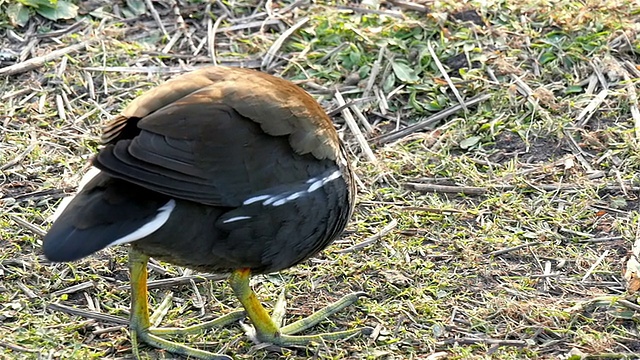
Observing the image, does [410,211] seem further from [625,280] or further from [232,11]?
[232,11]

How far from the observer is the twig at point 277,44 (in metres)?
6.42

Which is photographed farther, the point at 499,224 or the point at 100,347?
the point at 499,224

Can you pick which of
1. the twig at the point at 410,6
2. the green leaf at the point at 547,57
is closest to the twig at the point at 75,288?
the twig at the point at 410,6

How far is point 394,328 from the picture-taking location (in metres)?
4.55

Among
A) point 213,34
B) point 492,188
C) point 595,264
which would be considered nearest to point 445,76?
point 492,188

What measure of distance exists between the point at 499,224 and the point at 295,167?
1.38 m

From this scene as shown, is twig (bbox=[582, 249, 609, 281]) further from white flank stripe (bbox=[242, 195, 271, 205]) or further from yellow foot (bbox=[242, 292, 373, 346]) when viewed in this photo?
white flank stripe (bbox=[242, 195, 271, 205])

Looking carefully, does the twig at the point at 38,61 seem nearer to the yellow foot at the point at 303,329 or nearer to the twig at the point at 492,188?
the twig at the point at 492,188

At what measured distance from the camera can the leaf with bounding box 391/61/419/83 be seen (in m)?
6.24

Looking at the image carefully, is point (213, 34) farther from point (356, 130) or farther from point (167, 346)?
point (167, 346)

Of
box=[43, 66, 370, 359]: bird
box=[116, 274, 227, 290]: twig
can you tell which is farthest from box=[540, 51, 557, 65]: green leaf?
box=[116, 274, 227, 290]: twig

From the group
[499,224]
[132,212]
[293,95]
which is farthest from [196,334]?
[499,224]

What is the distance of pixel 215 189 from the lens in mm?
4086

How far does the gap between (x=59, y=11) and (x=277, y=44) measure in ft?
4.64
